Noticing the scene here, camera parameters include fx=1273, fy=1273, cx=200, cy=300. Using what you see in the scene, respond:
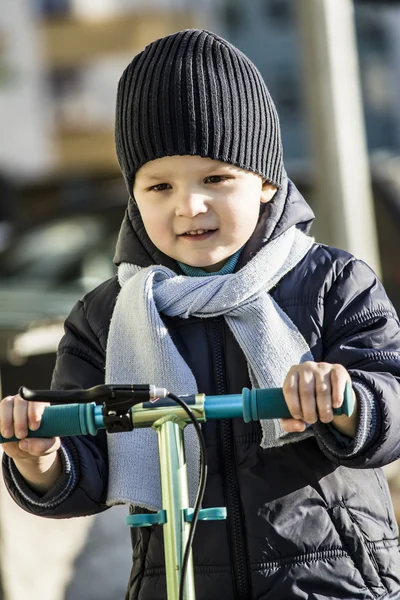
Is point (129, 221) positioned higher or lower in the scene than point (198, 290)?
higher

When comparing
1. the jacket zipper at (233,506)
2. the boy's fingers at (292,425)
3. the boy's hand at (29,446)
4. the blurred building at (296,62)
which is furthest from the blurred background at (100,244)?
the blurred building at (296,62)

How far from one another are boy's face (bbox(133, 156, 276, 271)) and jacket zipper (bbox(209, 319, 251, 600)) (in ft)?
0.73

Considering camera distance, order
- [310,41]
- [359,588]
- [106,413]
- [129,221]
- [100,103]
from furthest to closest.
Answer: [100,103] < [310,41] < [129,221] < [359,588] < [106,413]

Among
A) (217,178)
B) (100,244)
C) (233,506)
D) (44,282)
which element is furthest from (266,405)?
(100,244)

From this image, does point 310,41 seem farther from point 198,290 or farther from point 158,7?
point 158,7

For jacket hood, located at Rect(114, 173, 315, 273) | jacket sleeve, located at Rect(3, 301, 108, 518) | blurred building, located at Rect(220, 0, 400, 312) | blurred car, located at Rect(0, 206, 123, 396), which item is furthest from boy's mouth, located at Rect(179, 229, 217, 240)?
blurred building, located at Rect(220, 0, 400, 312)

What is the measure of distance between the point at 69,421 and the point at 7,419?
135 mm

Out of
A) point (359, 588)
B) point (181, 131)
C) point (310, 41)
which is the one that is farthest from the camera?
point (310, 41)

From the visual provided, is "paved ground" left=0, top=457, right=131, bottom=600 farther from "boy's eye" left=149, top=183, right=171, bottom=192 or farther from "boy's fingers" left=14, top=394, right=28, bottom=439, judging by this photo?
"boy's fingers" left=14, top=394, right=28, bottom=439

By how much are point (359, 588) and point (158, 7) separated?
75.0 ft

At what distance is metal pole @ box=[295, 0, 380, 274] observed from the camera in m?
6.75

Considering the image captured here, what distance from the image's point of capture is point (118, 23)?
24.2 m

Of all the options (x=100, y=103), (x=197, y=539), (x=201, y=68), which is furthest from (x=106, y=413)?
(x=100, y=103)

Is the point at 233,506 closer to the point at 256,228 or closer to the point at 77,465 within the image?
the point at 77,465
